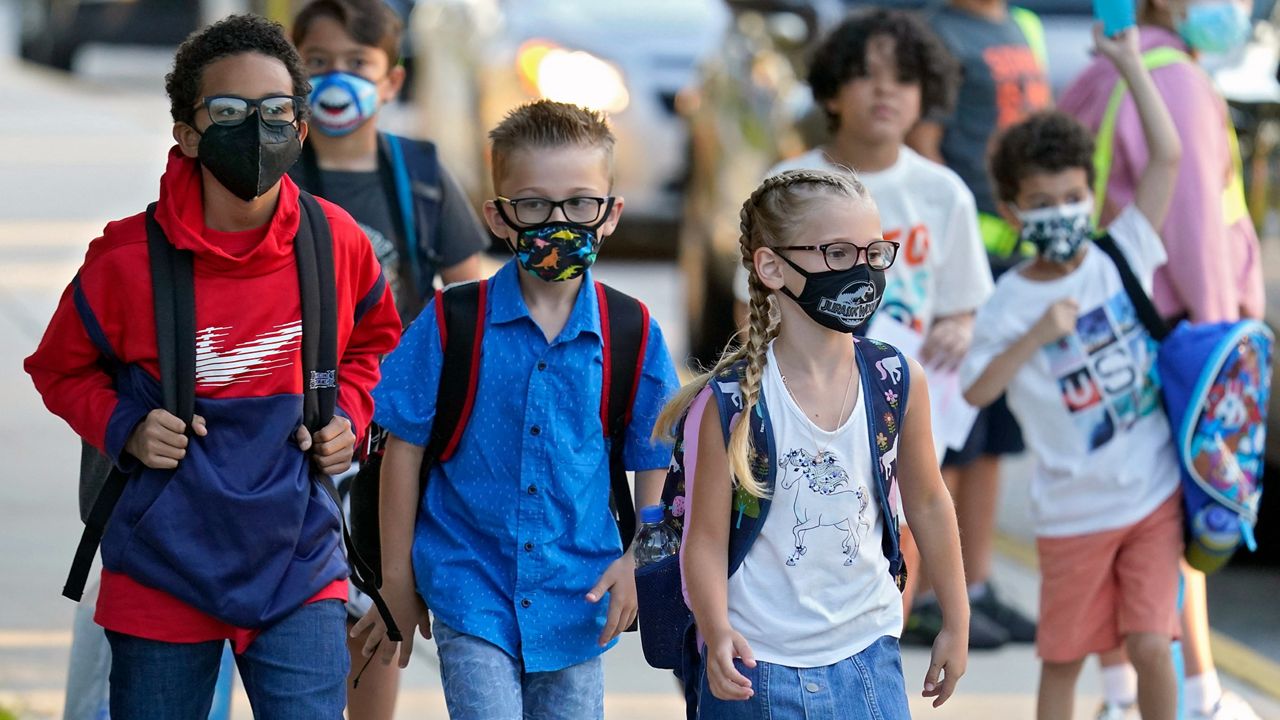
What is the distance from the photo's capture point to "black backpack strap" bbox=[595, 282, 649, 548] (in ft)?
12.2

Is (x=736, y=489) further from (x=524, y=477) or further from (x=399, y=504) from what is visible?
(x=399, y=504)

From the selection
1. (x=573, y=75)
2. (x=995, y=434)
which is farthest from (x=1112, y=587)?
(x=573, y=75)

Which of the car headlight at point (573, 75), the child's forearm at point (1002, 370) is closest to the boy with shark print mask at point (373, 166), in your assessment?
the child's forearm at point (1002, 370)

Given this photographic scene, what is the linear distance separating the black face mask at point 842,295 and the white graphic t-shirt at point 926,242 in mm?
1639

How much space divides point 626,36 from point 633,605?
8.29 meters

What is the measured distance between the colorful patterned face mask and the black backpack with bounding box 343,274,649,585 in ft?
0.48

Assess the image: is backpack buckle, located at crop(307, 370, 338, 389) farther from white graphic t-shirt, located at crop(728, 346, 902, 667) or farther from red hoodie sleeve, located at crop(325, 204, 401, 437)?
white graphic t-shirt, located at crop(728, 346, 902, 667)

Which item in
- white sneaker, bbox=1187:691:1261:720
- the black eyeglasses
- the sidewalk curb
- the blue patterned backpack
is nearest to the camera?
the black eyeglasses

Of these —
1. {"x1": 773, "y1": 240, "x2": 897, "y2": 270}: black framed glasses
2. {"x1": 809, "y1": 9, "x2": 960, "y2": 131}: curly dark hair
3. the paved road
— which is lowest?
the paved road

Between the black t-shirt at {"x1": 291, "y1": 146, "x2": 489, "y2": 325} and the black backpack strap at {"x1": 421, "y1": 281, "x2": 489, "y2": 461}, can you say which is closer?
the black backpack strap at {"x1": 421, "y1": 281, "x2": 489, "y2": 461}

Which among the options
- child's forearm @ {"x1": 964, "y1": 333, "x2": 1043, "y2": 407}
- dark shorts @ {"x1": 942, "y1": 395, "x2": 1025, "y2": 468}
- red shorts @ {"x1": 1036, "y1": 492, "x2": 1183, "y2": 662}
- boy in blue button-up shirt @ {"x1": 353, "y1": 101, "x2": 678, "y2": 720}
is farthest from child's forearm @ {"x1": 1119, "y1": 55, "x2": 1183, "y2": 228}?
boy in blue button-up shirt @ {"x1": 353, "y1": 101, "x2": 678, "y2": 720}

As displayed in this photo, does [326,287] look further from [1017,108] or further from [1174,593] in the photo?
[1017,108]

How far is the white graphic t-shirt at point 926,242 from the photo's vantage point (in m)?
5.09

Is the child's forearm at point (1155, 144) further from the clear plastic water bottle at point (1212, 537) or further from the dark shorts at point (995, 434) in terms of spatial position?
the dark shorts at point (995, 434)
